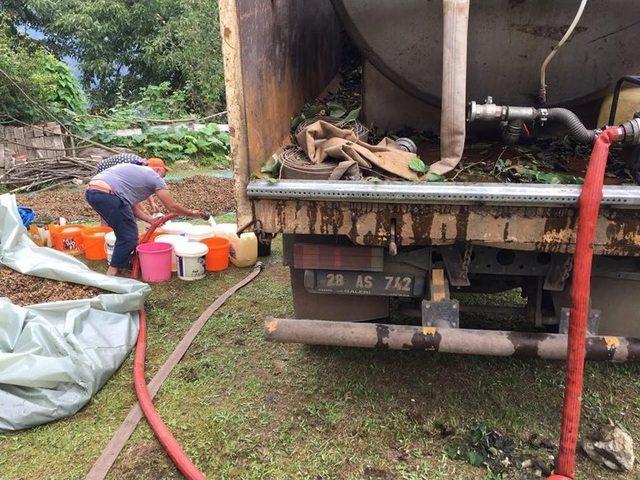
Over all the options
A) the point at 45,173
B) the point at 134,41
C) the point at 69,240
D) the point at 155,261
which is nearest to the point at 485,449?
the point at 155,261

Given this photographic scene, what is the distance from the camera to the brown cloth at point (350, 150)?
2244mm

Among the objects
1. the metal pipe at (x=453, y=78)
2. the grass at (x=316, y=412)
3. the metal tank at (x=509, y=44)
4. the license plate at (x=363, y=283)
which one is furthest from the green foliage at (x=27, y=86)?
the metal pipe at (x=453, y=78)

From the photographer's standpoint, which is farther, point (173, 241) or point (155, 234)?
point (155, 234)

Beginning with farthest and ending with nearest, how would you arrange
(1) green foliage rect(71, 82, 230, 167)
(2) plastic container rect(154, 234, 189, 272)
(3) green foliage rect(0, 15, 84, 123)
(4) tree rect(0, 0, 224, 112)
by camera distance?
(4) tree rect(0, 0, 224, 112) → (1) green foliage rect(71, 82, 230, 167) → (3) green foliage rect(0, 15, 84, 123) → (2) plastic container rect(154, 234, 189, 272)

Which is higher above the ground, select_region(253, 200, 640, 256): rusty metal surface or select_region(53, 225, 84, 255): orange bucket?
select_region(253, 200, 640, 256): rusty metal surface

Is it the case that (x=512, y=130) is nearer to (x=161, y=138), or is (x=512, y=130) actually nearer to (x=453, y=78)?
(x=453, y=78)

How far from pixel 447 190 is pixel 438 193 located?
38mm

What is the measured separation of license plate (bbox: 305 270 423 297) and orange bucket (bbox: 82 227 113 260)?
3092mm

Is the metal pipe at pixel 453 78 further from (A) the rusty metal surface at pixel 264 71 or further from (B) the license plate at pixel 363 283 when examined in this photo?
(A) the rusty metal surface at pixel 264 71

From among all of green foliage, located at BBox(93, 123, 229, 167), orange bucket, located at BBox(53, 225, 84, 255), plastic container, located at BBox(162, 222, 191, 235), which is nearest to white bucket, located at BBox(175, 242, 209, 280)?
plastic container, located at BBox(162, 222, 191, 235)

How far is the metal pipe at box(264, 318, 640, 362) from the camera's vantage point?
1.92 meters

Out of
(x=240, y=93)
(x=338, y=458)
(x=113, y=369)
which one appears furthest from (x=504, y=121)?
(x=113, y=369)

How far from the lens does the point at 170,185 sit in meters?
7.57

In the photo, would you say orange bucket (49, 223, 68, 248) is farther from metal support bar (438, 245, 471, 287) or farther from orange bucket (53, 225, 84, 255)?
metal support bar (438, 245, 471, 287)
